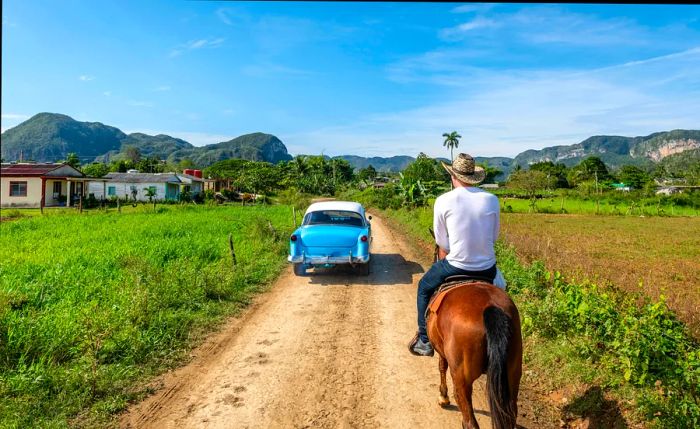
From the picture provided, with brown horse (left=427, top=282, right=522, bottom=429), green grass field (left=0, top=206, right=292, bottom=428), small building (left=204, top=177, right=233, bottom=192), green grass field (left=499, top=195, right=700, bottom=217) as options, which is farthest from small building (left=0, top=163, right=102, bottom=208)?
green grass field (left=499, top=195, right=700, bottom=217)

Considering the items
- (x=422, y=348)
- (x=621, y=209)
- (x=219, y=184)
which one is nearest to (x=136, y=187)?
(x=219, y=184)

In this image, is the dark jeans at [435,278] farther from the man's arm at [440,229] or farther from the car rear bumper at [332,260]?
the car rear bumper at [332,260]

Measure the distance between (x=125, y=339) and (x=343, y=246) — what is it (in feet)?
17.6

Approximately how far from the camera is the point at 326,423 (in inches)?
163

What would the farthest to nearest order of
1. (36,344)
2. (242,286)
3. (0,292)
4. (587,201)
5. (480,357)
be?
1. (587,201)
2. (242,286)
3. (0,292)
4. (36,344)
5. (480,357)

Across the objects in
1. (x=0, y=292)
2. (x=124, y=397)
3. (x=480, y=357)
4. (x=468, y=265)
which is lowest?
(x=124, y=397)

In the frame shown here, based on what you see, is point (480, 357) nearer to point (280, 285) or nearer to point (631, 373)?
point (631, 373)

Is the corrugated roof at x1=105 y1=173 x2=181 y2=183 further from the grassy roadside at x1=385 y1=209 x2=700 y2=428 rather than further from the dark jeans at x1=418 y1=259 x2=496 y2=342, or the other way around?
the grassy roadside at x1=385 y1=209 x2=700 y2=428

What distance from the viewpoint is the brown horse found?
324cm

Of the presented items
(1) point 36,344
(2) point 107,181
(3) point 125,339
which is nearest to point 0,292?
(1) point 36,344

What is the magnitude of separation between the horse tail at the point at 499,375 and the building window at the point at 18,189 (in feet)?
147

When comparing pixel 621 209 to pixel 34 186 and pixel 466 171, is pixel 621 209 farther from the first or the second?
pixel 34 186

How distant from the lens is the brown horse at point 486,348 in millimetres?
3240

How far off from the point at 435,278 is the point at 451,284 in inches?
11.8
